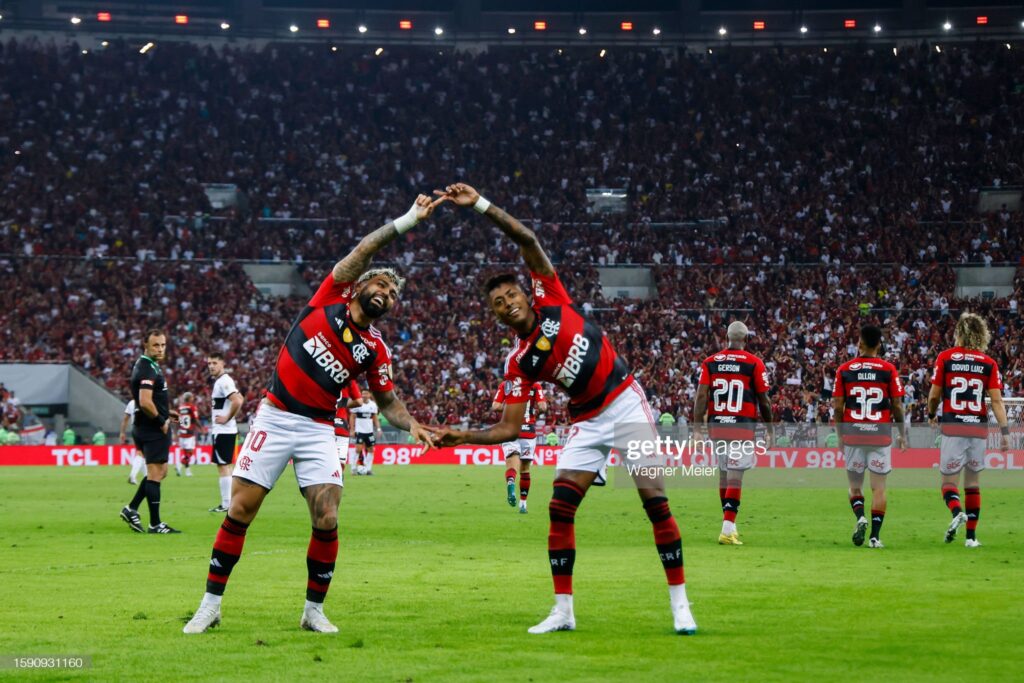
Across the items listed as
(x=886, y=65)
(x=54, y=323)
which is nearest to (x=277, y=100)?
(x=54, y=323)

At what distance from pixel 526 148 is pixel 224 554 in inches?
2077

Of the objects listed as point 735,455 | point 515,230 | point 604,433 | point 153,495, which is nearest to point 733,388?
point 735,455

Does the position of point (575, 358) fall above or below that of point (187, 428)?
above

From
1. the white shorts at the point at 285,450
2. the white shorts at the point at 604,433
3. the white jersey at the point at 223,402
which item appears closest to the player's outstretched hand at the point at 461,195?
the white shorts at the point at 604,433

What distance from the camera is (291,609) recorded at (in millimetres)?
10797

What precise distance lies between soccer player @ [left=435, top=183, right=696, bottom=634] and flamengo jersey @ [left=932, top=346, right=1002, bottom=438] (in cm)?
833

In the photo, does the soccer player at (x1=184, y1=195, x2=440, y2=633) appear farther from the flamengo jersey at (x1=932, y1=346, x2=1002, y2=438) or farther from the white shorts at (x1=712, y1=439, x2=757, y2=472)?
the flamengo jersey at (x1=932, y1=346, x2=1002, y2=438)

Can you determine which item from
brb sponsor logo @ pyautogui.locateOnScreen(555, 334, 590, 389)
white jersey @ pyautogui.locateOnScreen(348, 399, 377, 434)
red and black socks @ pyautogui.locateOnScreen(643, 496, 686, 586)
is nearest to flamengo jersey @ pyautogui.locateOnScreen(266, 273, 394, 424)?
brb sponsor logo @ pyautogui.locateOnScreen(555, 334, 590, 389)

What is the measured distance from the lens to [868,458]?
16953 mm

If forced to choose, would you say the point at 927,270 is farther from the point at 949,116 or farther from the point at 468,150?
the point at 468,150

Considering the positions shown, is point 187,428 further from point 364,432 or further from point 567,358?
point 567,358

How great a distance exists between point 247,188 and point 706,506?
39.2 metres

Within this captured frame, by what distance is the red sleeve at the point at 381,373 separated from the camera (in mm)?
9934

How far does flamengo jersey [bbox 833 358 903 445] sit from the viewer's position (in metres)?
16.9
